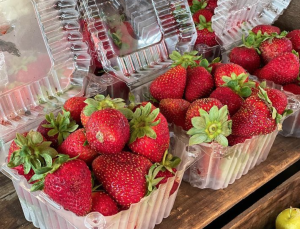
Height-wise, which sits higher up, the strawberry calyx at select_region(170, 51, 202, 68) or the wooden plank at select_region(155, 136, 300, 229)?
the strawberry calyx at select_region(170, 51, 202, 68)

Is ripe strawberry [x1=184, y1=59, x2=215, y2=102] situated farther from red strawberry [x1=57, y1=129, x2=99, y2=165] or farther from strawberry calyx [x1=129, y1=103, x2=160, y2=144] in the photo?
red strawberry [x1=57, y1=129, x2=99, y2=165]

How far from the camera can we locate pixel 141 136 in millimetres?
853

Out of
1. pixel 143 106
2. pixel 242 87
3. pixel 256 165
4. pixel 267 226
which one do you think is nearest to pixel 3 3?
pixel 143 106

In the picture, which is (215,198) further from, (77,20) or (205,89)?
(77,20)

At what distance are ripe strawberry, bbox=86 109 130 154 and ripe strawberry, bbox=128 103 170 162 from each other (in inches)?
1.4

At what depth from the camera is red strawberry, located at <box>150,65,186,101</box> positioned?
1.12 meters

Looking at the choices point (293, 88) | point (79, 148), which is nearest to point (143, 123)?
point (79, 148)

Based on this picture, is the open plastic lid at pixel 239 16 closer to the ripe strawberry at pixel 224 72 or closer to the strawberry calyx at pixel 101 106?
the ripe strawberry at pixel 224 72

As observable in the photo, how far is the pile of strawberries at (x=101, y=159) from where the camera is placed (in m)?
0.76

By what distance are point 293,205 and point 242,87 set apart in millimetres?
500

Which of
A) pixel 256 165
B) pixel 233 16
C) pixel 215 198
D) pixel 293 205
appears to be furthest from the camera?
pixel 233 16

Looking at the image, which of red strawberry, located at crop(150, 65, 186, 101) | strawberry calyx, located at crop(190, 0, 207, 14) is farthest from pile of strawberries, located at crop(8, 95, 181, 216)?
strawberry calyx, located at crop(190, 0, 207, 14)

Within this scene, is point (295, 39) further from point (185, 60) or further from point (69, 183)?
point (69, 183)

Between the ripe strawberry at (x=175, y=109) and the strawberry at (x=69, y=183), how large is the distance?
36 centimetres
